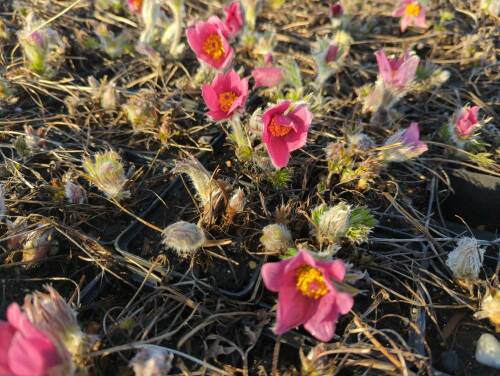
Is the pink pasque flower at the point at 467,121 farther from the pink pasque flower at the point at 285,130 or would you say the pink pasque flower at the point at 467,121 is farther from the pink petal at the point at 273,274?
the pink petal at the point at 273,274

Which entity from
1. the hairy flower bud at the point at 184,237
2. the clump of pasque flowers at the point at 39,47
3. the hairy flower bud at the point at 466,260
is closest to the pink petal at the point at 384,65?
the hairy flower bud at the point at 466,260

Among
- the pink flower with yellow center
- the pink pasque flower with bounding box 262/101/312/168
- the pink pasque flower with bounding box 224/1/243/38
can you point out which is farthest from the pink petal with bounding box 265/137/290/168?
the pink flower with yellow center

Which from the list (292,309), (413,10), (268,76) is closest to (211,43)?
(268,76)

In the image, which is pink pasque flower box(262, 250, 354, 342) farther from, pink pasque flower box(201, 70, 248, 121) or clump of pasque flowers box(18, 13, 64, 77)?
clump of pasque flowers box(18, 13, 64, 77)

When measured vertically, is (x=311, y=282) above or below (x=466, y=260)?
above

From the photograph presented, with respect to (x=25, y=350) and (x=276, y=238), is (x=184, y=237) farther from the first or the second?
(x=25, y=350)
